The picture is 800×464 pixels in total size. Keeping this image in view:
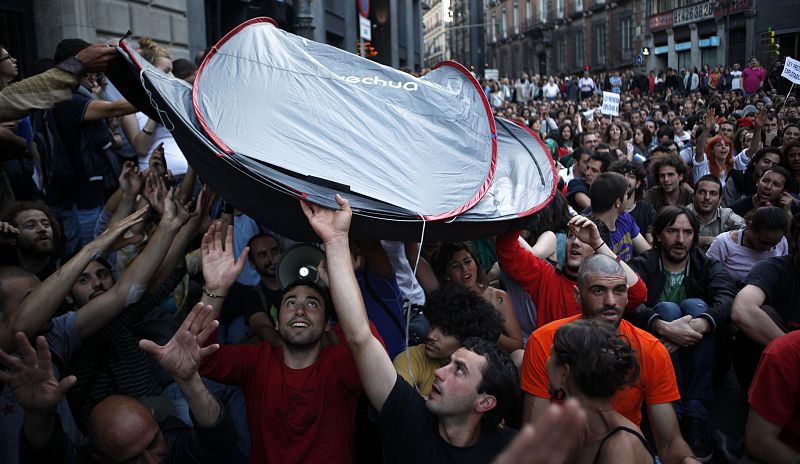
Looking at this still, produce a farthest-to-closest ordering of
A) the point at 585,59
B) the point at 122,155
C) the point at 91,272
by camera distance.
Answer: the point at 585,59
the point at 122,155
the point at 91,272

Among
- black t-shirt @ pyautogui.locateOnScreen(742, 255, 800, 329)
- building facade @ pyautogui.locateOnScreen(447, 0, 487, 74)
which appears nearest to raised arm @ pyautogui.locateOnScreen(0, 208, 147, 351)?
black t-shirt @ pyautogui.locateOnScreen(742, 255, 800, 329)

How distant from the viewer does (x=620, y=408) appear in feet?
11.9

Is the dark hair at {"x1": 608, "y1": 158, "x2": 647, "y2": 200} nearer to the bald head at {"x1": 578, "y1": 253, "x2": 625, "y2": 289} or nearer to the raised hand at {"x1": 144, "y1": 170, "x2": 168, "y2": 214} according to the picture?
the bald head at {"x1": 578, "y1": 253, "x2": 625, "y2": 289}

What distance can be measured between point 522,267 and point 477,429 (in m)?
1.57

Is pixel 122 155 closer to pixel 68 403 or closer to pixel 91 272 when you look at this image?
pixel 91 272

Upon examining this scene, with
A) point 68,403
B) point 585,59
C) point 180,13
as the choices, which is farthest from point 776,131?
point 585,59

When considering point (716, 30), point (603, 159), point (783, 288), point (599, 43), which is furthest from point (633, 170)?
point (599, 43)

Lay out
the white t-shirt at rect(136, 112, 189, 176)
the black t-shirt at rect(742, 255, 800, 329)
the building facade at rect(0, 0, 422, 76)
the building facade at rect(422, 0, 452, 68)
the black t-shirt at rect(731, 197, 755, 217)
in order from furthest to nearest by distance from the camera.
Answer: the building facade at rect(422, 0, 452, 68)
the building facade at rect(0, 0, 422, 76)
the black t-shirt at rect(731, 197, 755, 217)
the white t-shirt at rect(136, 112, 189, 176)
the black t-shirt at rect(742, 255, 800, 329)

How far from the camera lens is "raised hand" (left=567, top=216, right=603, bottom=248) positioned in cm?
438

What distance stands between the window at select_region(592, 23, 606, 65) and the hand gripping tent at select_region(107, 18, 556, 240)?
5495cm

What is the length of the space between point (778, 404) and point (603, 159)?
15.3 feet

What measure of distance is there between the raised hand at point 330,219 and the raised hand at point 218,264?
422 millimetres

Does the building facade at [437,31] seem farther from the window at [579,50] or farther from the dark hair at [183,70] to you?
the dark hair at [183,70]

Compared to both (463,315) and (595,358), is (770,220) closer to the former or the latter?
(463,315)
